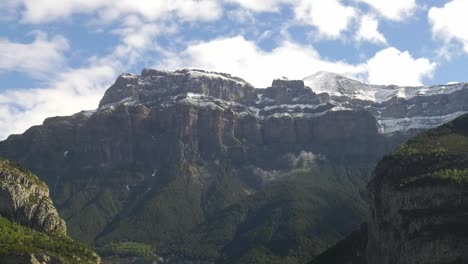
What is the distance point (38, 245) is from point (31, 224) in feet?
75.5

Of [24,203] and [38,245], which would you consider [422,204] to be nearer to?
[38,245]

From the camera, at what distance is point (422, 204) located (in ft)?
482

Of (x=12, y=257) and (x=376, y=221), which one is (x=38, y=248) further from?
(x=376, y=221)

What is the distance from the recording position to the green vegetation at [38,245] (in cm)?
14938

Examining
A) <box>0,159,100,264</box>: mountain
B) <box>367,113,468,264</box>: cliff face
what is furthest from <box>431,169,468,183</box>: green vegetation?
<box>0,159,100,264</box>: mountain

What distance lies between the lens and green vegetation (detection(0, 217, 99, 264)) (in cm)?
14938

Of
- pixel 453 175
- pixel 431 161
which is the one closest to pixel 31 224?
pixel 431 161

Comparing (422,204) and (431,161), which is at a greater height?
(431,161)

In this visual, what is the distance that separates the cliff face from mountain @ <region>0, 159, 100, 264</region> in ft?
201

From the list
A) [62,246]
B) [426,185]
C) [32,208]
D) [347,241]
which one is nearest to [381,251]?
[347,241]

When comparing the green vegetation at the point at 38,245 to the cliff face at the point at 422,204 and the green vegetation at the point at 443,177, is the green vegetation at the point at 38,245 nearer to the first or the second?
the cliff face at the point at 422,204

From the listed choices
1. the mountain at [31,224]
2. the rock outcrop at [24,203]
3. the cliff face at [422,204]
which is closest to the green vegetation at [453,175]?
the cliff face at [422,204]

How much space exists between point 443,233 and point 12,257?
7626 centimetres

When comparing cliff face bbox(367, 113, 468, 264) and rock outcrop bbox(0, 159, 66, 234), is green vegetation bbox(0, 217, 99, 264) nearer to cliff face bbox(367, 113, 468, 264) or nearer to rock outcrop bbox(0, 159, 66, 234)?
rock outcrop bbox(0, 159, 66, 234)
